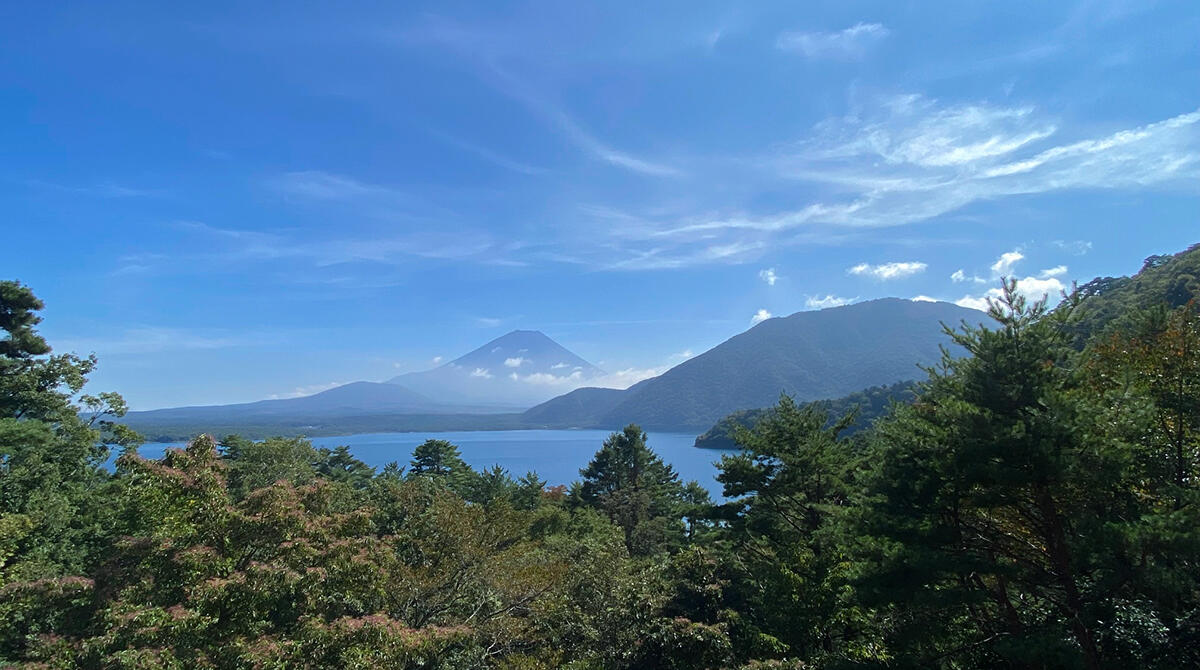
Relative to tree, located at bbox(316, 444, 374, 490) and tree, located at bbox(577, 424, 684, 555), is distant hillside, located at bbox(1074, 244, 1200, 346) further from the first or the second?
tree, located at bbox(316, 444, 374, 490)

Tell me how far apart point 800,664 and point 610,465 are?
24420 mm

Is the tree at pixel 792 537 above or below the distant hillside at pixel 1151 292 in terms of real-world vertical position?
below

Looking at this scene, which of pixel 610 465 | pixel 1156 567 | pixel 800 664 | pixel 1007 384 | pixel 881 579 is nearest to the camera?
pixel 1156 567

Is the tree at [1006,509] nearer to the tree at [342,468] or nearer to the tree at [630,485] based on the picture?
the tree at [630,485]

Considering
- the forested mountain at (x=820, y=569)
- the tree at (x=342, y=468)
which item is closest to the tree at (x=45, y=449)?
the forested mountain at (x=820, y=569)

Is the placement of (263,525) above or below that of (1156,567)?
above

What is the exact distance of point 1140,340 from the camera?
25.9ft

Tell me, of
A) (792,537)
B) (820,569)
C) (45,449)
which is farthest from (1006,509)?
(45,449)

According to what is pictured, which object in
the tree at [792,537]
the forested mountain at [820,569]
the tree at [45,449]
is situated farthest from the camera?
the tree at [45,449]

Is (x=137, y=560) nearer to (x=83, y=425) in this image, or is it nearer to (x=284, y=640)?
(x=284, y=640)

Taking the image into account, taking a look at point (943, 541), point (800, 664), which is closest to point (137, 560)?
point (800, 664)

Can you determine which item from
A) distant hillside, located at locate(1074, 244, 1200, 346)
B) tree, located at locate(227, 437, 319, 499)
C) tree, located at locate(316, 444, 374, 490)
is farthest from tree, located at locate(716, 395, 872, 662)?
tree, located at locate(316, 444, 374, 490)

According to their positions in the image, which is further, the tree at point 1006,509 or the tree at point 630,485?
the tree at point 630,485

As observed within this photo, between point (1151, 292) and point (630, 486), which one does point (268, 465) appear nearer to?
point (630, 486)
